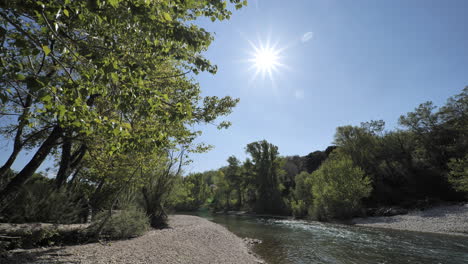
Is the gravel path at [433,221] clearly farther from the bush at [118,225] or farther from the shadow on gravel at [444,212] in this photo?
the bush at [118,225]

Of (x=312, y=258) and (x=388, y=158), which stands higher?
(x=388, y=158)

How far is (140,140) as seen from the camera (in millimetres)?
4562

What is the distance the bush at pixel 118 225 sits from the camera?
8.34 m

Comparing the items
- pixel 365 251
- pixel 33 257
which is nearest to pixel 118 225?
pixel 33 257

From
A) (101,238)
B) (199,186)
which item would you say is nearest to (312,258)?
(101,238)

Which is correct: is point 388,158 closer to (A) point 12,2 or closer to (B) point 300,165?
(B) point 300,165

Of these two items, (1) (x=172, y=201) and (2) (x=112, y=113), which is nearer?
(2) (x=112, y=113)

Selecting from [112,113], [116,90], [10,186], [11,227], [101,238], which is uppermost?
[112,113]

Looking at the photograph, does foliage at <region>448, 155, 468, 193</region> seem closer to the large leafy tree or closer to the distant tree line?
the distant tree line

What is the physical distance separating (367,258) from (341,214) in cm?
1904

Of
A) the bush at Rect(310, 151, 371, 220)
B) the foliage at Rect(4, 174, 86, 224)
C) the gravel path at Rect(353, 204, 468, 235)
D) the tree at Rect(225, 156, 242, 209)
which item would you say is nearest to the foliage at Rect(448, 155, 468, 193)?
the gravel path at Rect(353, 204, 468, 235)

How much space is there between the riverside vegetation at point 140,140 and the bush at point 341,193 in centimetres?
16

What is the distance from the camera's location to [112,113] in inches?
311

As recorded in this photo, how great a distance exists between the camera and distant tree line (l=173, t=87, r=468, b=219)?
27312 millimetres
